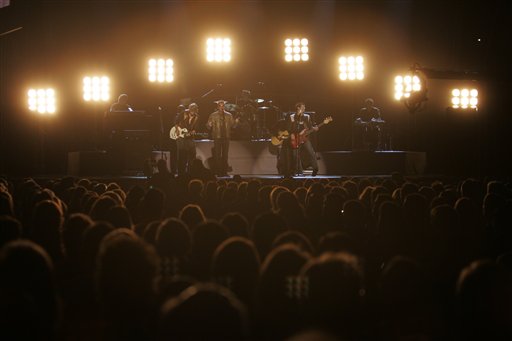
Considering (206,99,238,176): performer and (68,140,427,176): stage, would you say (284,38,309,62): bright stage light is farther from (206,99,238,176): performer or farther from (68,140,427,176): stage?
(206,99,238,176): performer

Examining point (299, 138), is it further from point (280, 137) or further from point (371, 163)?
point (371, 163)

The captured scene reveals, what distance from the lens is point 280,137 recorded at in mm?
20078

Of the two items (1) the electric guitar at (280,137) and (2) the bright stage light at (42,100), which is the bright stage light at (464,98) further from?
(2) the bright stage light at (42,100)

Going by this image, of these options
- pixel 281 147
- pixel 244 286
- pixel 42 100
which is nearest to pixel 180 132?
pixel 281 147

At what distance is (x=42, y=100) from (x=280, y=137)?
922 cm

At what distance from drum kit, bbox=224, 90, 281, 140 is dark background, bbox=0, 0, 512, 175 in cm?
173

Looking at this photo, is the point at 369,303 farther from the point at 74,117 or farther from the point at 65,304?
the point at 74,117

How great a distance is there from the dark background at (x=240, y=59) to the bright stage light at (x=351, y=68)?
2.70 ft

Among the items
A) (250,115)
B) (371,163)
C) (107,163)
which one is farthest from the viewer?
(250,115)

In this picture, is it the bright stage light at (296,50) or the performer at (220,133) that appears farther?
the bright stage light at (296,50)

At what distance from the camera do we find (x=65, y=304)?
15.4 ft

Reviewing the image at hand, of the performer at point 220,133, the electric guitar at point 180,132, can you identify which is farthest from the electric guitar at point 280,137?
the electric guitar at point 180,132

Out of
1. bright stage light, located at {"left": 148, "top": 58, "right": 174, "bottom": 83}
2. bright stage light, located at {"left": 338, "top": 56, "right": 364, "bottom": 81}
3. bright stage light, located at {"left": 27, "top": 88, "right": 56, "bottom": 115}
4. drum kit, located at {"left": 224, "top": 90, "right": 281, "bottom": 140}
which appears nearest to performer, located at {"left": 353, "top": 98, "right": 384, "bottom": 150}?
bright stage light, located at {"left": 338, "top": 56, "right": 364, "bottom": 81}

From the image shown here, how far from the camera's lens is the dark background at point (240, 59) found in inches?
915
